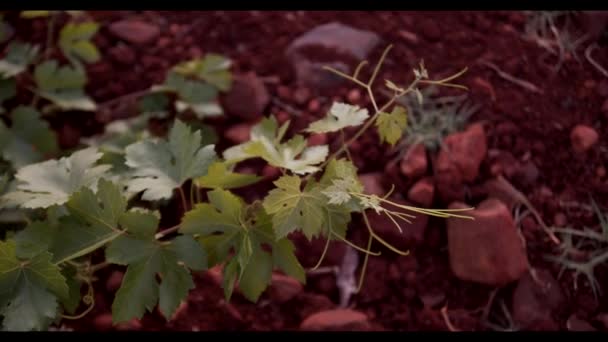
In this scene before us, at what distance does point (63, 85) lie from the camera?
229 cm

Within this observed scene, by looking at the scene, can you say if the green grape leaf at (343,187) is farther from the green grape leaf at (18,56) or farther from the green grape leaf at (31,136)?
the green grape leaf at (18,56)

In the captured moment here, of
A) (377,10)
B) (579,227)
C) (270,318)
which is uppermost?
(377,10)

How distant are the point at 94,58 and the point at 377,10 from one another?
3.54 feet

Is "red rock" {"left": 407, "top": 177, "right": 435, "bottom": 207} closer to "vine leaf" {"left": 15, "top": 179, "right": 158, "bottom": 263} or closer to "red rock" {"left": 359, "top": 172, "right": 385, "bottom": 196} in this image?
"red rock" {"left": 359, "top": 172, "right": 385, "bottom": 196}

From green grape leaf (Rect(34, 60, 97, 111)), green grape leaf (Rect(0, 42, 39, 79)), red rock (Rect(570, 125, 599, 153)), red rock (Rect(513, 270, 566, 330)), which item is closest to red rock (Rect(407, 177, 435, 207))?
red rock (Rect(513, 270, 566, 330))

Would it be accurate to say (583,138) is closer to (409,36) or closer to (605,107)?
(605,107)

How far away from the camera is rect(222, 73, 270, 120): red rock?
227cm

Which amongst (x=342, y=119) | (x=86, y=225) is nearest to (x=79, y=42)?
(x=86, y=225)

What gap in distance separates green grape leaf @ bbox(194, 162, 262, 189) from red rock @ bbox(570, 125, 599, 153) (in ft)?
3.39

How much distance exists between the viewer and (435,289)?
1844mm

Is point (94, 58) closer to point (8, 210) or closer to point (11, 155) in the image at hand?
point (11, 155)

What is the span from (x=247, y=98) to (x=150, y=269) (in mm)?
987
